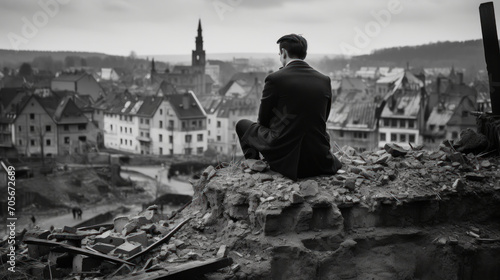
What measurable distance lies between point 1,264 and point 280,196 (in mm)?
3258

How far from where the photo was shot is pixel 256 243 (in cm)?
618

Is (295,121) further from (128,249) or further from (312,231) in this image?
(128,249)

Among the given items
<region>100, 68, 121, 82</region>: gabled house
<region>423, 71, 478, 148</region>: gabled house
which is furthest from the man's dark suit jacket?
<region>100, 68, 121, 82</region>: gabled house

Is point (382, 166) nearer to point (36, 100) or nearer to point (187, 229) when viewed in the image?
point (187, 229)

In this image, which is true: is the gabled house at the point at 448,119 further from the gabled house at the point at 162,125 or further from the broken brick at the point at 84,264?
the broken brick at the point at 84,264

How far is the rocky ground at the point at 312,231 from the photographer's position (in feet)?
19.7

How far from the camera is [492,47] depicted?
860 centimetres

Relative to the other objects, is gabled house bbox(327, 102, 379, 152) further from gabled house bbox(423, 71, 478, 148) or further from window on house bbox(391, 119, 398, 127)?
gabled house bbox(423, 71, 478, 148)

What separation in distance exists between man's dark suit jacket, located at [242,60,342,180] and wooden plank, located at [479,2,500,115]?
317cm

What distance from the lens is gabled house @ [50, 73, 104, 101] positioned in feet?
248

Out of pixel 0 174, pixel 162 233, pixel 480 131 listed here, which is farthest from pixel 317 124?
pixel 0 174

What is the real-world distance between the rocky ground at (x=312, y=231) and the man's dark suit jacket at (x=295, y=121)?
0.22 metres

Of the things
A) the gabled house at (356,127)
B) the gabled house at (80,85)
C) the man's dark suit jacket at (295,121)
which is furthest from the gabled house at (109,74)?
the man's dark suit jacket at (295,121)

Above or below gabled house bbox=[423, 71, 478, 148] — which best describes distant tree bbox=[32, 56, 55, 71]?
above
